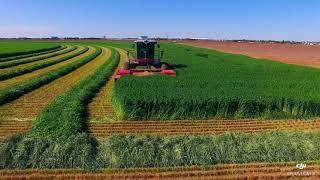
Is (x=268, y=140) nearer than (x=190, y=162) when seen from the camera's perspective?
No

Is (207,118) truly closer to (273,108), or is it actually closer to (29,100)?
(273,108)

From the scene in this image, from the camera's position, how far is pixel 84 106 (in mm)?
16625

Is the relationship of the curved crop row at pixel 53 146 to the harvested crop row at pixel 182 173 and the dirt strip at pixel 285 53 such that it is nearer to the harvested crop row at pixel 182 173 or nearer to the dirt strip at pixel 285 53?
the harvested crop row at pixel 182 173

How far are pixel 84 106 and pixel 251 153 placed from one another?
8046 mm

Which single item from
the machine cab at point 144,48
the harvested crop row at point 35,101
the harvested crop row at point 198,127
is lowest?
the harvested crop row at point 35,101

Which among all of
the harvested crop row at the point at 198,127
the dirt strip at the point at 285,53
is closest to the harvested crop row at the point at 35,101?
the harvested crop row at the point at 198,127

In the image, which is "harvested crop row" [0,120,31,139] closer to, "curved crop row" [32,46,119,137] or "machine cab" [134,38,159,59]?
"curved crop row" [32,46,119,137]

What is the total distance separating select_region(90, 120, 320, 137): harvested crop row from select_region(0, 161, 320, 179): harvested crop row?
329 cm

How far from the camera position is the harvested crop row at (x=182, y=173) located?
9195 mm

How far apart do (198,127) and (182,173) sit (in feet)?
14.6

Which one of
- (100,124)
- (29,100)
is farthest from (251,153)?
(29,100)

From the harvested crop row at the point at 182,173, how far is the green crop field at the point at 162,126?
0.14ft

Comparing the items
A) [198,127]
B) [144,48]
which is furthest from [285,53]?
[198,127]

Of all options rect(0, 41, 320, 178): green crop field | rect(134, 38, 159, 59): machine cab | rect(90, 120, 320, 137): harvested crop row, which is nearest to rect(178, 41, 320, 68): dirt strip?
rect(134, 38, 159, 59): machine cab
